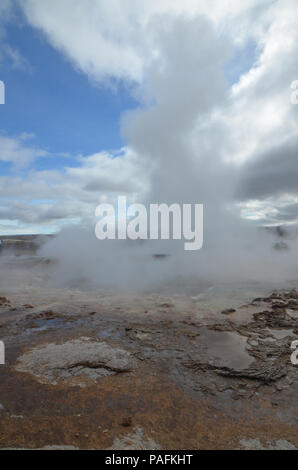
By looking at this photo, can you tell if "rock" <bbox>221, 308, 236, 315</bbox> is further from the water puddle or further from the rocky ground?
the water puddle

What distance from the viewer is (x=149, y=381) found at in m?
3.01

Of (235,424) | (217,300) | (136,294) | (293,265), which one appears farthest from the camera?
(293,265)

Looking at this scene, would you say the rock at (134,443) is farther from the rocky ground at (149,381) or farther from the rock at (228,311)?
the rock at (228,311)

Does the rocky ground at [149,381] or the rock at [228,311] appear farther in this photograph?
the rock at [228,311]

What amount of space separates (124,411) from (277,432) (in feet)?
4.61

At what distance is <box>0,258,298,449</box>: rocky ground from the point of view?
2.20 meters

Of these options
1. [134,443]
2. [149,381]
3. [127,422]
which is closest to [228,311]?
[149,381]

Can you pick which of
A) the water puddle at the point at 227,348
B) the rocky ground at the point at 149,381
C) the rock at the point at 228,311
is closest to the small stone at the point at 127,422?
the rocky ground at the point at 149,381

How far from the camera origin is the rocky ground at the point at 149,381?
7.20 feet

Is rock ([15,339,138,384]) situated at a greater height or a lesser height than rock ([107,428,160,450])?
greater

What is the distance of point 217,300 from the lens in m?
6.89

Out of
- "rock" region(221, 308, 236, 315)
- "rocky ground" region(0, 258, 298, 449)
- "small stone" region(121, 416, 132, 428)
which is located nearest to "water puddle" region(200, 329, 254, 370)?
"rocky ground" region(0, 258, 298, 449)
